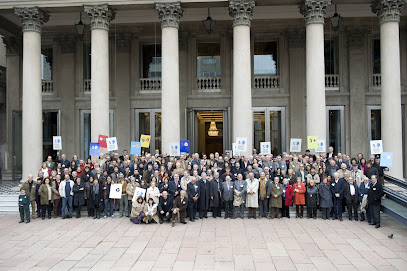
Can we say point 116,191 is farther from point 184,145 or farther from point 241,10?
point 241,10

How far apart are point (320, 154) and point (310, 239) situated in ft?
20.1

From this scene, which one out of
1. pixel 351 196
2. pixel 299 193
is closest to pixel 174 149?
pixel 299 193

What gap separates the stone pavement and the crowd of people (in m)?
0.53

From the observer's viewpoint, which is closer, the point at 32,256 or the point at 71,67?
the point at 32,256

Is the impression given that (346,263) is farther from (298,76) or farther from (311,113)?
(298,76)

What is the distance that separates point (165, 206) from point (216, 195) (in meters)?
1.96

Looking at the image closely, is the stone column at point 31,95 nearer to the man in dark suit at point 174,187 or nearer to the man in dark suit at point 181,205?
the man in dark suit at point 174,187

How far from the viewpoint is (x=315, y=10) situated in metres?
17.1

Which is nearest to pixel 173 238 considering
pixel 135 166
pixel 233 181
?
pixel 233 181

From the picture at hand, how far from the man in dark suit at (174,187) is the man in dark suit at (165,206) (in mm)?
222

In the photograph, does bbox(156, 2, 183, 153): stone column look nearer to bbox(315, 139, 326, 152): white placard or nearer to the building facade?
the building facade

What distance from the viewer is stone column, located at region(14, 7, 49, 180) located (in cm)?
1789

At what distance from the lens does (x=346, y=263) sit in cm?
917

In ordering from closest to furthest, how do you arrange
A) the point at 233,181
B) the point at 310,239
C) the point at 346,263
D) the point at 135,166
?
the point at 346,263 → the point at 310,239 → the point at 233,181 → the point at 135,166
